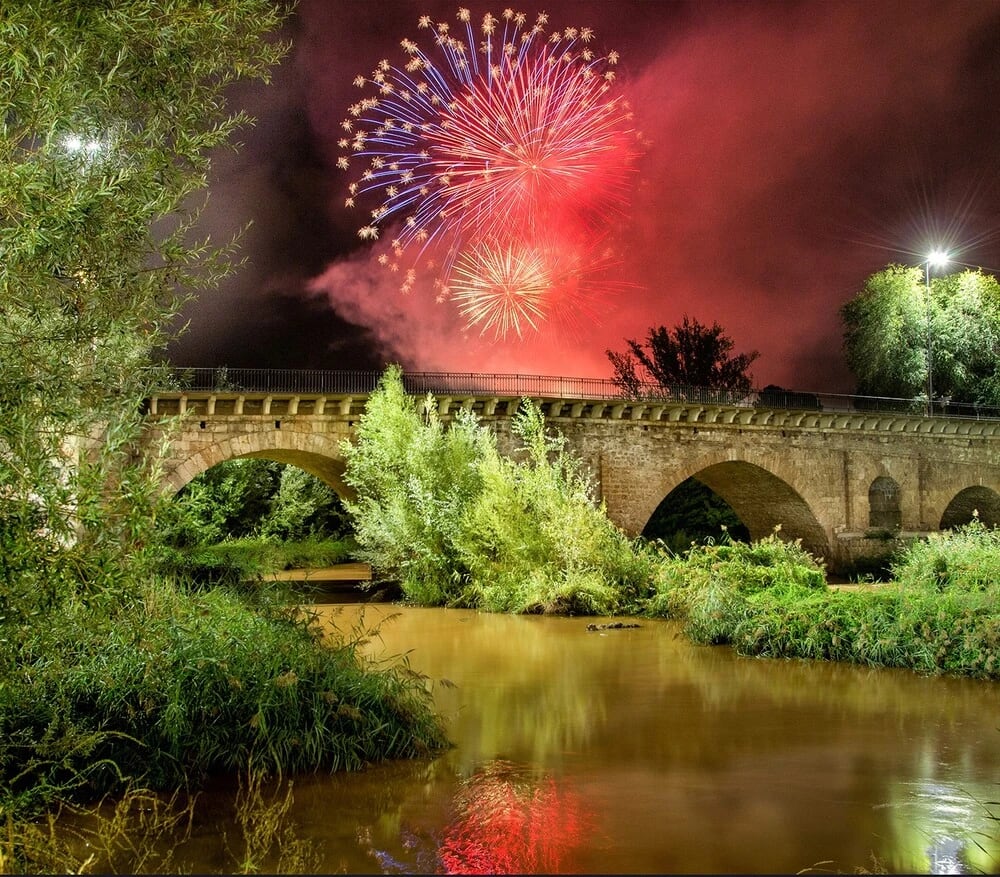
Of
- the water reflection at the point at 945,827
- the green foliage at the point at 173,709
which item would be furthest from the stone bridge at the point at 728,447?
the water reflection at the point at 945,827

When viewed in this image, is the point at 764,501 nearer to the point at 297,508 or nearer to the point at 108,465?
the point at 297,508

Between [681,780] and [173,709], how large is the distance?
3859mm

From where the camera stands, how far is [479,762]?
25.2 feet

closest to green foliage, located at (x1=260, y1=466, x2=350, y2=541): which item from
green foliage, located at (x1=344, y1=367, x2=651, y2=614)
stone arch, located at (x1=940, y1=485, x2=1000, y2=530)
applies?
green foliage, located at (x1=344, y1=367, x2=651, y2=614)

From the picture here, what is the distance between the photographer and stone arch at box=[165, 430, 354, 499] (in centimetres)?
2177

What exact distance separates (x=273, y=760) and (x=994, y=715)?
699cm

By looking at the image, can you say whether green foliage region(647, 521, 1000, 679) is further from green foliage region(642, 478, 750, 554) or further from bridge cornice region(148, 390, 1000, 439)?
green foliage region(642, 478, 750, 554)

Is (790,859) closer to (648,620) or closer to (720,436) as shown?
(648,620)

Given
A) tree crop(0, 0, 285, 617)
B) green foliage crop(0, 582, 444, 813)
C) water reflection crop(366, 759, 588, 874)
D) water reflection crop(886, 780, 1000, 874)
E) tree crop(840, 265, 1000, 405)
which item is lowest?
water reflection crop(366, 759, 588, 874)

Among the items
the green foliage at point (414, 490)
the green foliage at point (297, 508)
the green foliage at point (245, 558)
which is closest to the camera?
the green foliage at point (245, 558)

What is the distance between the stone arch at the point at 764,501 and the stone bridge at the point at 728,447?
62 mm

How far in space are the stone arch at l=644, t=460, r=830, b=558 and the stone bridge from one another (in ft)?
0.20

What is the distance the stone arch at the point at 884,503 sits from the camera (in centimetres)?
3163

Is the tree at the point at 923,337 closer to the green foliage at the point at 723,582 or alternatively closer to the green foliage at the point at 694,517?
the green foliage at the point at 694,517
